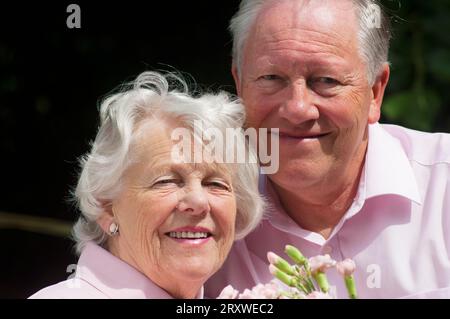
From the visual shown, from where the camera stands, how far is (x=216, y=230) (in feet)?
6.65

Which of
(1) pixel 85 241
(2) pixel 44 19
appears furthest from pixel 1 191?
(1) pixel 85 241

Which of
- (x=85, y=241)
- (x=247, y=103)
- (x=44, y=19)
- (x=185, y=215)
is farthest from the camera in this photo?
(x=44, y=19)

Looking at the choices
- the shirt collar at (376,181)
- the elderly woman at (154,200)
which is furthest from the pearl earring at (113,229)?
the shirt collar at (376,181)

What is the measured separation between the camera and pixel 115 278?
2.03 meters

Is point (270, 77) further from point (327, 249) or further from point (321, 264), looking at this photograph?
point (321, 264)

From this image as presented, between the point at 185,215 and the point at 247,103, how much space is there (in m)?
0.45

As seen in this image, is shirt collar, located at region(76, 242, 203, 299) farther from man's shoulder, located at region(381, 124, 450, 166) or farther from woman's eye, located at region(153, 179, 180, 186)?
man's shoulder, located at region(381, 124, 450, 166)

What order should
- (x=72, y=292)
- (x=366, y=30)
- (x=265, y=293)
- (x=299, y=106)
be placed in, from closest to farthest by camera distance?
(x=265, y=293)
(x=72, y=292)
(x=299, y=106)
(x=366, y=30)

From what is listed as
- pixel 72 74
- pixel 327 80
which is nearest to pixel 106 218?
pixel 327 80

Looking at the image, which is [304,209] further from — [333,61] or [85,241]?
[85,241]

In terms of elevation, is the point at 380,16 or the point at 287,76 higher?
the point at 380,16

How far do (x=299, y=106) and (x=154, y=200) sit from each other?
18.3 inches

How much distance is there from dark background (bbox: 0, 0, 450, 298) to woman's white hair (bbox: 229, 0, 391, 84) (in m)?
Result: 1.00
